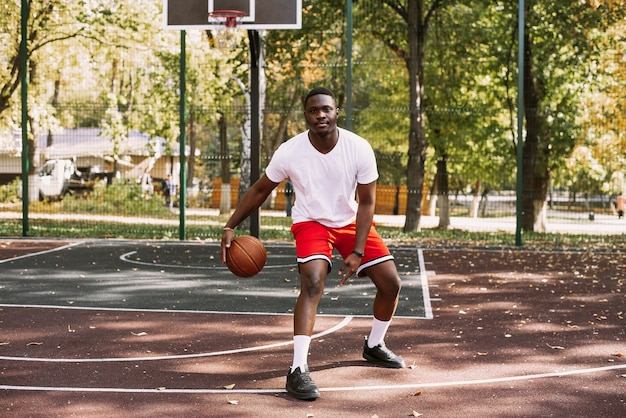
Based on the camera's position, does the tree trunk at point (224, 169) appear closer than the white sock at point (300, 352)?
No

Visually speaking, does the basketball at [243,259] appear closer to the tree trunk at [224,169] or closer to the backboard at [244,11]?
the backboard at [244,11]

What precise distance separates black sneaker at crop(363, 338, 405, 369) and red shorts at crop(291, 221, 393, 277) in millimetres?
537

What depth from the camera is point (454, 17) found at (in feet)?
58.9

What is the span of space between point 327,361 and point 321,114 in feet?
5.57

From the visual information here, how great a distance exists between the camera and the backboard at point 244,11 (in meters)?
12.0

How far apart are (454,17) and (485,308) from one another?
35.3ft

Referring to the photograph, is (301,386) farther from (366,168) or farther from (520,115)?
(520,115)

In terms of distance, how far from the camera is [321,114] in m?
5.29

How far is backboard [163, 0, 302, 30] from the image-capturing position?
12039mm

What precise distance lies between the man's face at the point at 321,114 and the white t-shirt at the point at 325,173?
5.9 inches

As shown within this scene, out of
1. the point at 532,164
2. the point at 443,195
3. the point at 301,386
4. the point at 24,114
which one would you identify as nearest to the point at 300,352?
the point at 301,386

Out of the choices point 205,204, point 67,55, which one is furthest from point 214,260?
point 67,55

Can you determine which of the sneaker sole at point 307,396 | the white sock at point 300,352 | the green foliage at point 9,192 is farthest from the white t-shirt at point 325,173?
the green foliage at point 9,192

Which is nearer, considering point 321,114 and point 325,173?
point 321,114
